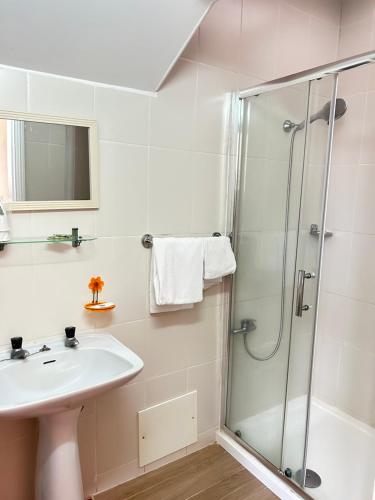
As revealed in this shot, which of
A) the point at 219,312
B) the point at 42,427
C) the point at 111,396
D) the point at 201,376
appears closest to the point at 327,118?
the point at 219,312

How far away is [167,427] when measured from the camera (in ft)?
6.19

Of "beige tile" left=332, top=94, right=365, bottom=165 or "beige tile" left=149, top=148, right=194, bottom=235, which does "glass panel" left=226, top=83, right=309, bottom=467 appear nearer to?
"beige tile" left=149, top=148, right=194, bottom=235

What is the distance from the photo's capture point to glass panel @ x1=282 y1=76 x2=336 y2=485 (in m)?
1.60

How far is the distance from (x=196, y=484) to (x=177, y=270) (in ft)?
3.44

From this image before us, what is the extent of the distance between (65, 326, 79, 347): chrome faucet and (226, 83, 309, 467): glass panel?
0.88 m

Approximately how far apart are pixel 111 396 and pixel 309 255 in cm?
111

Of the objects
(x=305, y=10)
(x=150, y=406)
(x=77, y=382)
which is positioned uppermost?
(x=305, y=10)

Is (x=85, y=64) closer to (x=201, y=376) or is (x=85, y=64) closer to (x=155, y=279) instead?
(x=155, y=279)

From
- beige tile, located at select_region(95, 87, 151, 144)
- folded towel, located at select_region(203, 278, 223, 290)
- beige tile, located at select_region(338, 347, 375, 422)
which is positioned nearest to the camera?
beige tile, located at select_region(95, 87, 151, 144)

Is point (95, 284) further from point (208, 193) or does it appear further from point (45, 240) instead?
point (208, 193)

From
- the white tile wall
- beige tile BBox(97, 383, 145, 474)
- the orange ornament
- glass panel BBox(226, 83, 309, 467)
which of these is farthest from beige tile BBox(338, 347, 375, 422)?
the orange ornament

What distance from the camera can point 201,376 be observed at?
6.56ft

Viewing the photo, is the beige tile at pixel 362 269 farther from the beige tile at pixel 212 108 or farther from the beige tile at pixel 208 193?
the beige tile at pixel 212 108

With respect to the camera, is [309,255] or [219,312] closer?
[309,255]
